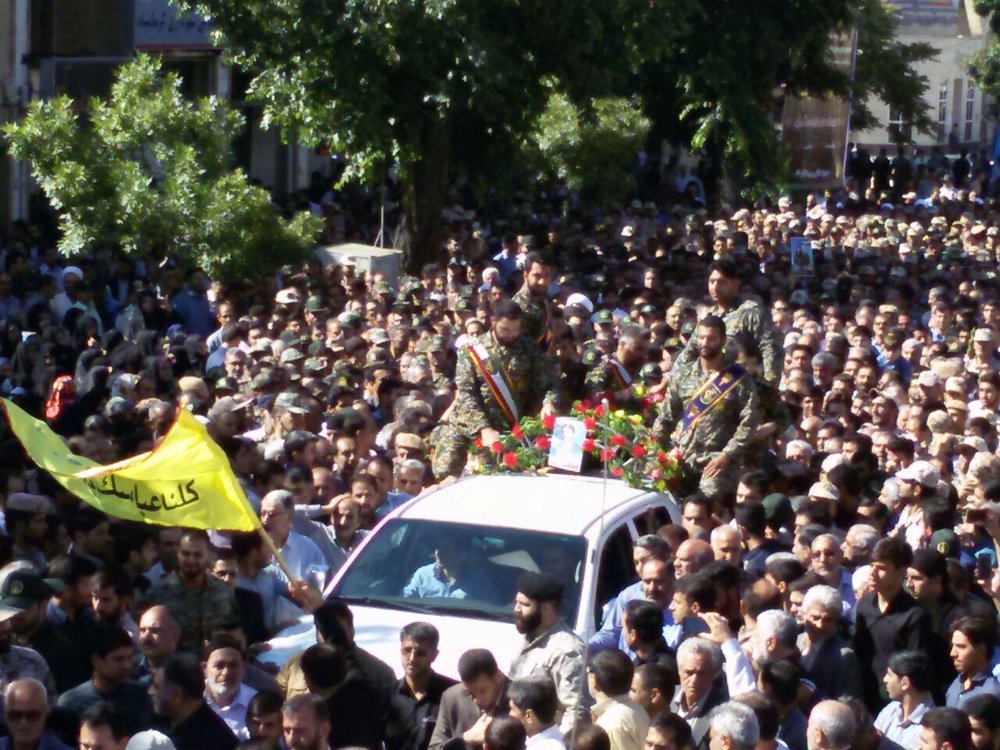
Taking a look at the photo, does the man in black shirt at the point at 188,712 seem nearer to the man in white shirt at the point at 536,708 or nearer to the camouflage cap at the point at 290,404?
the man in white shirt at the point at 536,708

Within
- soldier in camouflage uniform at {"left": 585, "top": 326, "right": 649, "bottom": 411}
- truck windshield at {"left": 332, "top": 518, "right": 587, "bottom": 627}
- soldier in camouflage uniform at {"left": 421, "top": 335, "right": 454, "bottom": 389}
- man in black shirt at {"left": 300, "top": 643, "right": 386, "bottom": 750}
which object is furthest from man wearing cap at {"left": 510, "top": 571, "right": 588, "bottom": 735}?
soldier in camouflage uniform at {"left": 421, "top": 335, "right": 454, "bottom": 389}

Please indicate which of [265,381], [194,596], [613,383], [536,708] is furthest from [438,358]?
[536,708]

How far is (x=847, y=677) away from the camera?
7.98 metres

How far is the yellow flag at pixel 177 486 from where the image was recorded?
8.25 meters

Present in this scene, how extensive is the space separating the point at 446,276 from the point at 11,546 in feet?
38.3

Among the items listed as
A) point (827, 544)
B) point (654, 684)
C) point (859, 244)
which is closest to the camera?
point (654, 684)

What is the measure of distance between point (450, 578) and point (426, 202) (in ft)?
50.4

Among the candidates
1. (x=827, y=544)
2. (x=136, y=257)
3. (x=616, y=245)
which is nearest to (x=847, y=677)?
(x=827, y=544)

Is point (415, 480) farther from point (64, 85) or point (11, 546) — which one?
point (64, 85)

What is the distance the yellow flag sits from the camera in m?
8.25

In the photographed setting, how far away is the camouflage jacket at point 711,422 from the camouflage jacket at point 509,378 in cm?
64

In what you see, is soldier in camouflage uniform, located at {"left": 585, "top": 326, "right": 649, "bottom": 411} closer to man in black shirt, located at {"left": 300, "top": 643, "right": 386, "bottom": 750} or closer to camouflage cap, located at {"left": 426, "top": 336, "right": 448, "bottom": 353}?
camouflage cap, located at {"left": 426, "top": 336, "right": 448, "bottom": 353}

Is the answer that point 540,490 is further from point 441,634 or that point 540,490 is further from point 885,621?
point 885,621

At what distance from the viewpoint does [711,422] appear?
34.2 feet
